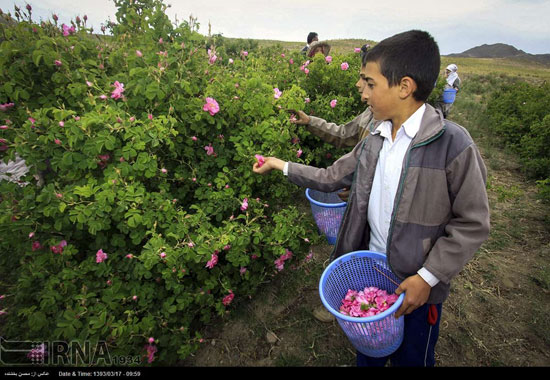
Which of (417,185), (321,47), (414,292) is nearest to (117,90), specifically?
(417,185)

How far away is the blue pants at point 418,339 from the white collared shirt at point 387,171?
44 centimetres

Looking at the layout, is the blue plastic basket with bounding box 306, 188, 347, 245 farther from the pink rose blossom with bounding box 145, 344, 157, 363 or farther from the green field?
the green field

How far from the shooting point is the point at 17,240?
5.86 feet

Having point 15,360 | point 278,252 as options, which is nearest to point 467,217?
point 278,252

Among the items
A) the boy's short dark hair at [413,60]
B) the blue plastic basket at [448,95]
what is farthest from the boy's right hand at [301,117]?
the blue plastic basket at [448,95]

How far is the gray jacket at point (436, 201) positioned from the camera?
132 centimetres

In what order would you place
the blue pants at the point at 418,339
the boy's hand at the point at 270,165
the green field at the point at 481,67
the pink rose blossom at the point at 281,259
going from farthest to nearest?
the green field at the point at 481,67 < the pink rose blossom at the point at 281,259 < the boy's hand at the point at 270,165 < the blue pants at the point at 418,339

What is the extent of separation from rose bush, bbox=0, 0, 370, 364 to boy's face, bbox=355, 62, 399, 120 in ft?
2.70

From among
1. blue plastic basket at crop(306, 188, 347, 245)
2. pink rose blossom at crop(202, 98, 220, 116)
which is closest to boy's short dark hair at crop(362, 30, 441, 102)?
pink rose blossom at crop(202, 98, 220, 116)

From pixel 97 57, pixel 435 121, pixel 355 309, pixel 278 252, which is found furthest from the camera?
pixel 278 252

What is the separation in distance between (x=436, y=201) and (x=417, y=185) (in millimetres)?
122

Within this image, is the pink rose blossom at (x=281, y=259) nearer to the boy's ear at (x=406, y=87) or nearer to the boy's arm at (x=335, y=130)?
the boy's arm at (x=335, y=130)

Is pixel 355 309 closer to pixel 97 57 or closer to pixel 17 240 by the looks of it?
pixel 17 240

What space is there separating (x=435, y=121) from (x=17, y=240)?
2.60 meters
